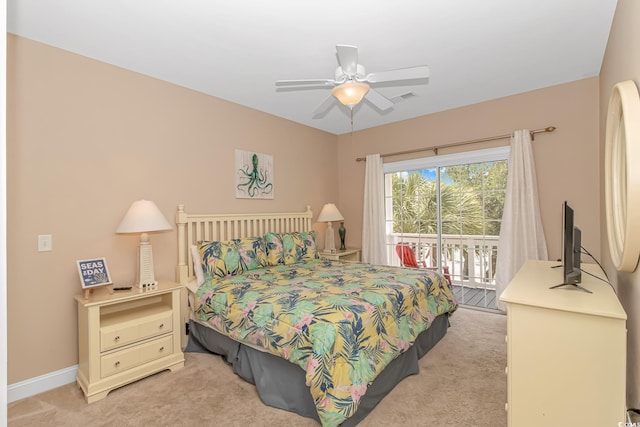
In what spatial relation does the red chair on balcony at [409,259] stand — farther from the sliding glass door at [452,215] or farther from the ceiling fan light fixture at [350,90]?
the ceiling fan light fixture at [350,90]

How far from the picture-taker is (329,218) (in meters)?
4.61

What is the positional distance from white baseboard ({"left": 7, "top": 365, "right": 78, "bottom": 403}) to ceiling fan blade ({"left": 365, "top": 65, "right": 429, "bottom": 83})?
3249 mm

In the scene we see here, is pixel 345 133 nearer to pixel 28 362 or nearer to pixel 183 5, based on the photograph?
pixel 183 5

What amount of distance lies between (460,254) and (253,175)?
3.23 metres

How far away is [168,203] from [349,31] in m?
2.30

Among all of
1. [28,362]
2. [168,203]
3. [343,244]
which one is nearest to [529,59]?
[343,244]

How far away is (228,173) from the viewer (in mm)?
3686

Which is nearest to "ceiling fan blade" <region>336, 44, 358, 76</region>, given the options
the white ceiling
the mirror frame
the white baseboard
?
the white ceiling

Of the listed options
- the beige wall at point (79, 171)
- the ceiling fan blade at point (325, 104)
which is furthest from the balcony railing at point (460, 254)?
the beige wall at point (79, 171)

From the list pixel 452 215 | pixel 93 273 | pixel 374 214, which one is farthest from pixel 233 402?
pixel 452 215

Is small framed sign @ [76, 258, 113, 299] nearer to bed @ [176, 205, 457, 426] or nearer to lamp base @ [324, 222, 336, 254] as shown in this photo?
bed @ [176, 205, 457, 426]

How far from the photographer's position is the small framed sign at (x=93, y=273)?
2.40 meters

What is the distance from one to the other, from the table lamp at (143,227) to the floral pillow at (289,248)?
4.06 feet

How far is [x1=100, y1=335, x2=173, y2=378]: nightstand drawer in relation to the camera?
229 centimetres
